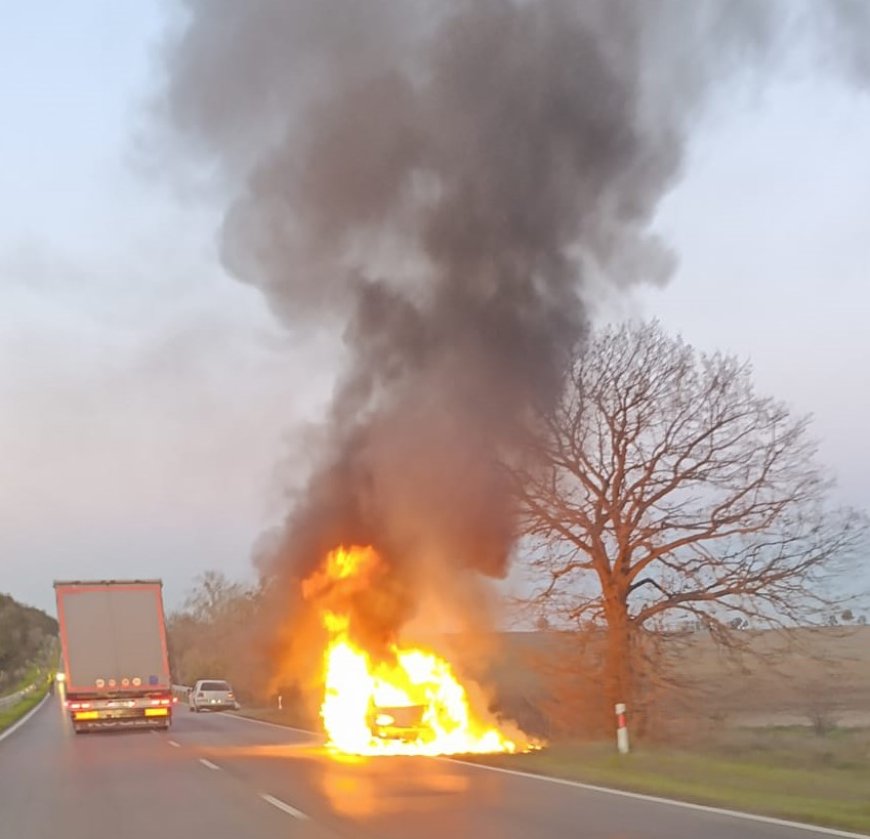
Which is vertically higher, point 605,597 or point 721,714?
point 605,597

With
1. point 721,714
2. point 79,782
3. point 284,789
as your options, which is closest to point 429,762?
point 284,789

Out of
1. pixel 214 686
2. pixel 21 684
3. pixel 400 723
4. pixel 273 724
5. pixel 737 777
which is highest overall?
pixel 400 723

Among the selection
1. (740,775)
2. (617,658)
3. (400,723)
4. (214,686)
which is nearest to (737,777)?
(740,775)

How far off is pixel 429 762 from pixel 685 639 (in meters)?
9.52

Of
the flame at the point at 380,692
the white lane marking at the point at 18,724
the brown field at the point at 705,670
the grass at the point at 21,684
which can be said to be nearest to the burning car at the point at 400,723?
the flame at the point at 380,692

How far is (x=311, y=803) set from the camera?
13000mm

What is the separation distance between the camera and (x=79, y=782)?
54.5 feet

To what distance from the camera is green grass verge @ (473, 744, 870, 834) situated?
11117 mm

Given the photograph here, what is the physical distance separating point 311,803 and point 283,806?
34cm

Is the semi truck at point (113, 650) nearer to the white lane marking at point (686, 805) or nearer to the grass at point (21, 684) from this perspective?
the white lane marking at point (686, 805)

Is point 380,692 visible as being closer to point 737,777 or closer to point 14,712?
point 737,777

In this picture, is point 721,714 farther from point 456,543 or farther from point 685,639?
point 456,543

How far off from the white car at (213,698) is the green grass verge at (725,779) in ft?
90.5

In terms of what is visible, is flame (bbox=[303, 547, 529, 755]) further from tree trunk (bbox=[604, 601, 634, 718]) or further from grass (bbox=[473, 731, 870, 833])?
grass (bbox=[473, 731, 870, 833])
